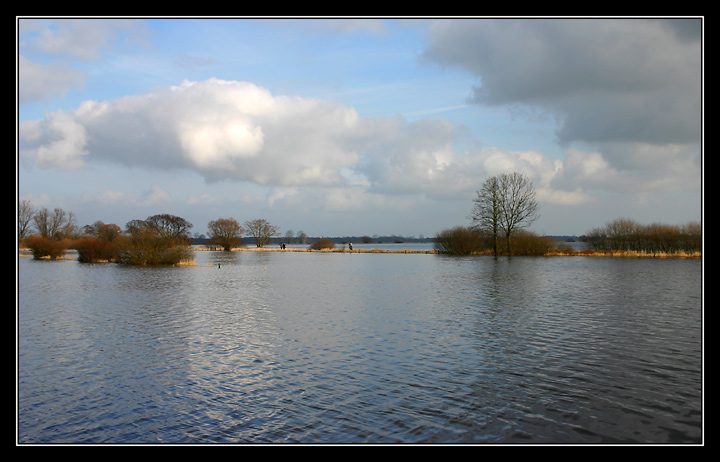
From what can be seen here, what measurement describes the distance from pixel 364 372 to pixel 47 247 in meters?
59.1

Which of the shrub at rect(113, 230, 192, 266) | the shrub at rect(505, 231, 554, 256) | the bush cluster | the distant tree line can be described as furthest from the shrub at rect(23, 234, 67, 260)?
the distant tree line

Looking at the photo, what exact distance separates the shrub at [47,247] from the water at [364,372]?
4351cm

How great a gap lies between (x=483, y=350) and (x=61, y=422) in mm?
8108

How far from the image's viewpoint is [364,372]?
877 centimetres

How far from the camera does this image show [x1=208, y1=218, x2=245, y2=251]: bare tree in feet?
294

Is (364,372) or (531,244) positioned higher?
(531,244)

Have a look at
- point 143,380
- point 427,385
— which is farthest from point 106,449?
point 427,385

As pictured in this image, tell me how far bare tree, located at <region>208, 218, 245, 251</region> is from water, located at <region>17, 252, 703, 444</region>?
239 ft

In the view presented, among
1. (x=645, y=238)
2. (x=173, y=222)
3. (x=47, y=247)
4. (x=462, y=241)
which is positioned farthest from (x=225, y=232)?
(x=645, y=238)

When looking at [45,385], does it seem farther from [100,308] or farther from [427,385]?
[100,308]

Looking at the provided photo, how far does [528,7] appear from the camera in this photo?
20.0 feet

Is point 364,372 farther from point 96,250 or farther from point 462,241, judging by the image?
point 462,241

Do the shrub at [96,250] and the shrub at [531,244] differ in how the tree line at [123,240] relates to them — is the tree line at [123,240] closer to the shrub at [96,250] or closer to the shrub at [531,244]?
the shrub at [96,250]

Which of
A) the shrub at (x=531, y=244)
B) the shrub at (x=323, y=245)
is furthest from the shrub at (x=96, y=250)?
the shrub at (x=531, y=244)
